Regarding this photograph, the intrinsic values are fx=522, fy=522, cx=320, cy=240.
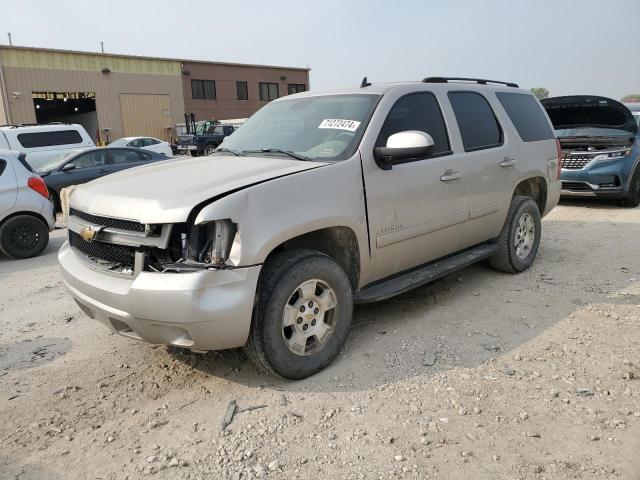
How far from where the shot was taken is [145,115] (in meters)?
32.0

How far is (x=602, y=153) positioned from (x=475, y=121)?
555 centimetres

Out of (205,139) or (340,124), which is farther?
(205,139)

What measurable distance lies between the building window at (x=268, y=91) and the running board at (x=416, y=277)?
39698 millimetres

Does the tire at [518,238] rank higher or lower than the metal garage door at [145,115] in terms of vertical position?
lower

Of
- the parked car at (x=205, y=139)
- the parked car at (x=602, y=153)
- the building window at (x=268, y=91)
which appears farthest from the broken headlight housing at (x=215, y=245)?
the building window at (x=268, y=91)

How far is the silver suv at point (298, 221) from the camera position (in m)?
2.88

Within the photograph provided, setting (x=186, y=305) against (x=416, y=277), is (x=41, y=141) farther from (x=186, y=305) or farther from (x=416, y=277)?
(x=186, y=305)

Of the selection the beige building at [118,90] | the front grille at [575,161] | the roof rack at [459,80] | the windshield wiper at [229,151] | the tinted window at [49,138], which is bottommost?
the front grille at [575,161]

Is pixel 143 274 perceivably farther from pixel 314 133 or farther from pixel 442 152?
pixel 442 152

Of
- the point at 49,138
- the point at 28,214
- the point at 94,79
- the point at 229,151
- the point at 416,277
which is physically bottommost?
the point at 416,277

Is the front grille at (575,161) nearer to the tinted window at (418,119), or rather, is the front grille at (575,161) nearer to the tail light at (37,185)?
the tinted window at (418,119)

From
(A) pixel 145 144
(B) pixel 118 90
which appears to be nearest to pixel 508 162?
(A) pixel 145 144

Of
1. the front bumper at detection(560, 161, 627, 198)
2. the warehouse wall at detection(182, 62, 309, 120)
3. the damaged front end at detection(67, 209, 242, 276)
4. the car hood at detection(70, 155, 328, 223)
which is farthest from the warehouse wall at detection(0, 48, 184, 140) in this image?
the damaged front end at detection(67, 209, 242, 276)

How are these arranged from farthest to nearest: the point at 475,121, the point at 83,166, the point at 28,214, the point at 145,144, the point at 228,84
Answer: the point at 228,84 < the point at 145,144 < the point at 83,166 < the point at 28,214 < the point at 475,121
